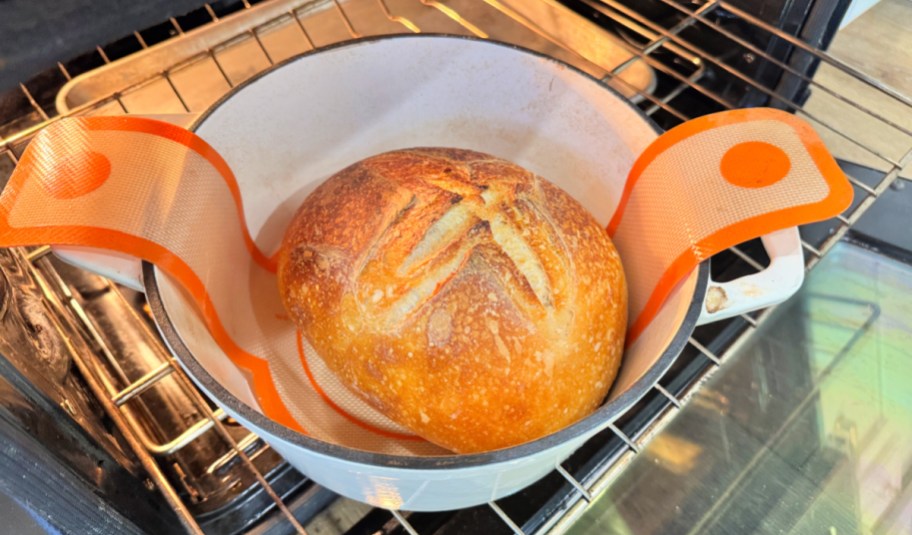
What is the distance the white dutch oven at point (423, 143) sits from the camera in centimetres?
53

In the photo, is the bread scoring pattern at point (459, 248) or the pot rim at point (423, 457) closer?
the pot rim at point (423, 457)

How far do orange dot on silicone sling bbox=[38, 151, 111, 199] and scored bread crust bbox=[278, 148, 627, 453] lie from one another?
0.20 meters

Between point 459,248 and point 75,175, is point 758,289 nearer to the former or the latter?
point 459,248

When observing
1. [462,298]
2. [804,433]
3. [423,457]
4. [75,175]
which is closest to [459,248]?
[462,298]

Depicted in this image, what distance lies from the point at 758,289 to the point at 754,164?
0.42 ft

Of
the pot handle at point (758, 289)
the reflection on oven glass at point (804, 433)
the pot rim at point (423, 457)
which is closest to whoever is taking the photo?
the pot rim at point (423, 457)

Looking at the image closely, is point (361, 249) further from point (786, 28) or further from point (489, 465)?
point (786, 28)

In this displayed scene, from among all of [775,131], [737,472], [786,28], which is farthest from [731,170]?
[737,472]

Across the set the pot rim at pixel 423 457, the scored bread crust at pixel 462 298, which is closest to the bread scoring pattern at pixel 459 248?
the scored bread crust at pixel 462 298

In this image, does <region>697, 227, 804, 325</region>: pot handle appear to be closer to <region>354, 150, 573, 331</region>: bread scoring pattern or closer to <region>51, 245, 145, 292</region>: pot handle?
<region>354, 150, 573, 331</region>: bread scoring pattern

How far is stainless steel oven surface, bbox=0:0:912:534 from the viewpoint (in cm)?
61

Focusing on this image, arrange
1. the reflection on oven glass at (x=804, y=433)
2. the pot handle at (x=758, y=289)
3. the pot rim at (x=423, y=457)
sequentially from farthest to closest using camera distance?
the reflection on oven glass at (x=804, y=433) < the pot handle at (x=758, y=289) < the pot rim at (x=423, y=457)

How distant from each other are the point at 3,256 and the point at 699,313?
65cm

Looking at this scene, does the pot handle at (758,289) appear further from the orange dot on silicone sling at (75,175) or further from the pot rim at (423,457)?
the orange dot on silicone sling at (75,175)
